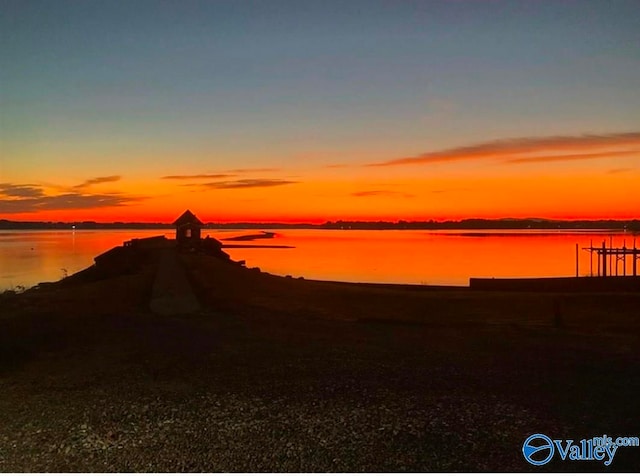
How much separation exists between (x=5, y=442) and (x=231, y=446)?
2443 mm

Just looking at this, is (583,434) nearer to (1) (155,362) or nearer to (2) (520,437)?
(2) (520,437)

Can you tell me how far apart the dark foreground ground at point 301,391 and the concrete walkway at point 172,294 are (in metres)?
1.00

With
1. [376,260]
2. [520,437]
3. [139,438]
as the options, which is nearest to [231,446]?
[139,438]

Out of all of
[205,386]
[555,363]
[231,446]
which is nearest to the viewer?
[231,446]

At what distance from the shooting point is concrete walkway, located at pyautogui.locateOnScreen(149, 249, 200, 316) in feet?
53.3

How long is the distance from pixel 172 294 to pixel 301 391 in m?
11.8

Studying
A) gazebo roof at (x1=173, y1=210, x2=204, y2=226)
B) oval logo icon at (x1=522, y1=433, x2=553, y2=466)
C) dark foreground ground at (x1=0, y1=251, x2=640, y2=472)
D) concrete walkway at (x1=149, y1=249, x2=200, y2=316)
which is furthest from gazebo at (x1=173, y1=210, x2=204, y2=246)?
oval logo icon at (x1=522, y1=433, x2=553, y2=466)

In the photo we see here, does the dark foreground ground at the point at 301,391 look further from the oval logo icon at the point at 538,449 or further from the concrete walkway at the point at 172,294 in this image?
the concrete walkway at the point at 172,294

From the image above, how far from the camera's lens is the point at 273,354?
35.3ft

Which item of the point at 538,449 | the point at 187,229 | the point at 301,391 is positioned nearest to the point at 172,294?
the point at 301,391

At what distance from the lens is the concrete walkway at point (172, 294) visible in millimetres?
16233

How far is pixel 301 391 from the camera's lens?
831 cm

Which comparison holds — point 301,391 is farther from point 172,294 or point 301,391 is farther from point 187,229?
point 187,229

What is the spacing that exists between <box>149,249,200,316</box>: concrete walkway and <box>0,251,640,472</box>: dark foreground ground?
39.3 inches
